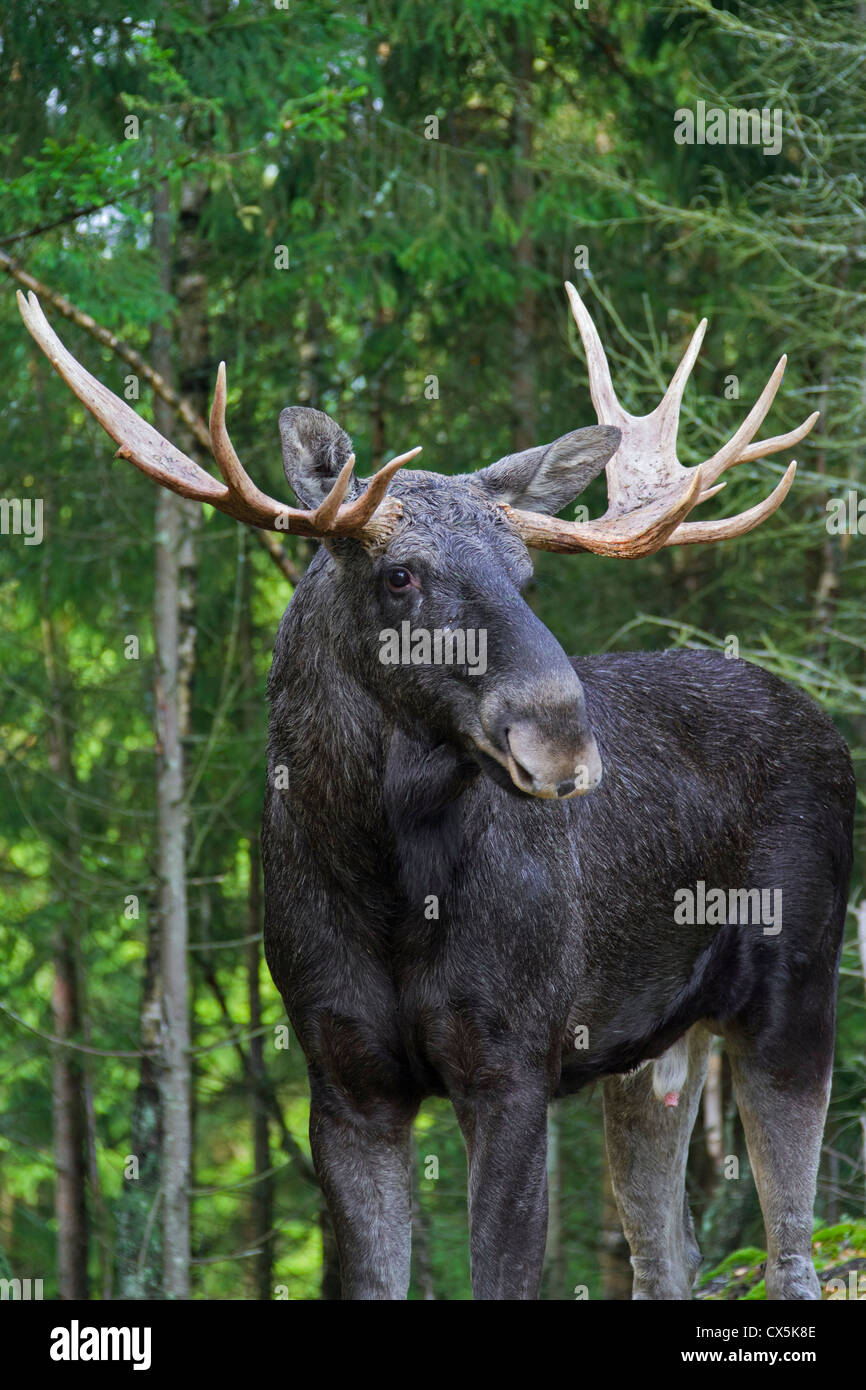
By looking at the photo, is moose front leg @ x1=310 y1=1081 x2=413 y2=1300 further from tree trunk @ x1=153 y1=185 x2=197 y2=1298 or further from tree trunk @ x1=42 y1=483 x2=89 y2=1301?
tree trunk @ x1=42 y1=483 x2=89 y2=1301

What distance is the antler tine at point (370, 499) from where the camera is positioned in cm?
426

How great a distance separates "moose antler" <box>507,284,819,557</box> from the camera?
4.95 m

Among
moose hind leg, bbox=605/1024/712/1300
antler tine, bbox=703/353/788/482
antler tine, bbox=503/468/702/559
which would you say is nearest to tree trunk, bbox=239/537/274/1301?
moose hind leg, bbox=605/1024/712/1300

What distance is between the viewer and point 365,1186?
4.68m

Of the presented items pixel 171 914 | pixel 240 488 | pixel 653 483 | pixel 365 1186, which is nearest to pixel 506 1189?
pixel 365 1186

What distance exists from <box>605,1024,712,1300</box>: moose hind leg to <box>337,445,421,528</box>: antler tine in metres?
2.56

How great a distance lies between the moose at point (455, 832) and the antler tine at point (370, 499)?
0.04 ft

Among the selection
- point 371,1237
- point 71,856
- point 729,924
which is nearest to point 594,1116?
point 71,856

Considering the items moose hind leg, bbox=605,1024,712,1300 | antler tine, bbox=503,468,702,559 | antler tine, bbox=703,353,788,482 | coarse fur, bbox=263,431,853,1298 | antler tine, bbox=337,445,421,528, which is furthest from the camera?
moose hind leg, bbox=605,1024,712,1300

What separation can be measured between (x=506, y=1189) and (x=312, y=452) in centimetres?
221
